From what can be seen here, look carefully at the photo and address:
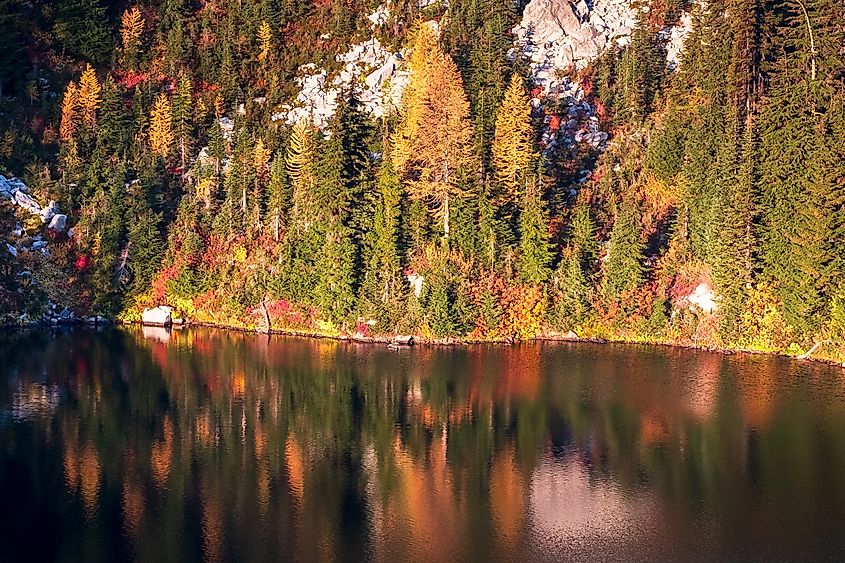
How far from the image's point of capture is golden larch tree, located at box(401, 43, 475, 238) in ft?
352

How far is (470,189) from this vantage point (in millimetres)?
107438

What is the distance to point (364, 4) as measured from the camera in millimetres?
145000

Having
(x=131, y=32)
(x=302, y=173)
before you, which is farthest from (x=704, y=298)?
(x=131, y=32)

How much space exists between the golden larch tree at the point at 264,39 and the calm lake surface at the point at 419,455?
63544 millimetres

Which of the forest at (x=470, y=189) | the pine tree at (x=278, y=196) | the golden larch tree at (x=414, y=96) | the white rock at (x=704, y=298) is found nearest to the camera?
the forest at (x=470, y=189)

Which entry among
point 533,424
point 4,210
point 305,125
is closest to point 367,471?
point 533,424

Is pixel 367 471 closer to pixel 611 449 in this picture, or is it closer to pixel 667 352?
pixel 611 449

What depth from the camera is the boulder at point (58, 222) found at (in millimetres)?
117875

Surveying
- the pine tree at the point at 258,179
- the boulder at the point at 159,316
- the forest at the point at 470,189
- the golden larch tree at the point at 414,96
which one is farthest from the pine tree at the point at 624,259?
the boulder at the point at 159,316

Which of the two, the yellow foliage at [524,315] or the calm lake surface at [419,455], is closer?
the calm lake surface at [419,455]

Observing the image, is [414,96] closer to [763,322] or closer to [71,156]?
[763,322]

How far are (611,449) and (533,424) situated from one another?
768 cm

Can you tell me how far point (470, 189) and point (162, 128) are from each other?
5153 centimetres

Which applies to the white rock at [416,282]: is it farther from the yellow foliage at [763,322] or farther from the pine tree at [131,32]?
the pine tree at [131,32]
